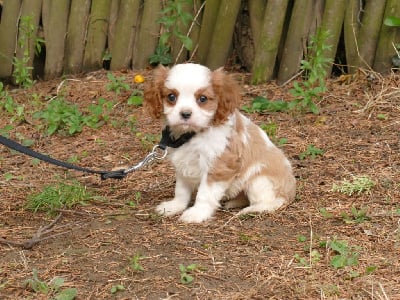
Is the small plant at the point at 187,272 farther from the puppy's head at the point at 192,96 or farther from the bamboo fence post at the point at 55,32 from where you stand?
the bamboo fence post at the point at 55,32

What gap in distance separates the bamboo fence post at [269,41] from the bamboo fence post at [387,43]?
97 centimetres

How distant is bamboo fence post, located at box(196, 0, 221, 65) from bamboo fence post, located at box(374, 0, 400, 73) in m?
1.65

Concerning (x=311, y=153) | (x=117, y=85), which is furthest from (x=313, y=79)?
(x=117, y=85)

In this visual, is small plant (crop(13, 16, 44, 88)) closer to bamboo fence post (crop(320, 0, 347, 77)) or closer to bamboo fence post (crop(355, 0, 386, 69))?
bamboo fence post (crop(320, 0, 347, 77))

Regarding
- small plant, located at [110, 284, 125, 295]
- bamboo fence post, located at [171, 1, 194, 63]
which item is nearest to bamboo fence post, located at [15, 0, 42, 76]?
bamboo fence post, located at [171, 1, 194, 63]

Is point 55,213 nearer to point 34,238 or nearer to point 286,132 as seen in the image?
point 34,238

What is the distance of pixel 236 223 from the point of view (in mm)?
4836

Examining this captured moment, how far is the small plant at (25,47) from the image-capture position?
24.9 feet

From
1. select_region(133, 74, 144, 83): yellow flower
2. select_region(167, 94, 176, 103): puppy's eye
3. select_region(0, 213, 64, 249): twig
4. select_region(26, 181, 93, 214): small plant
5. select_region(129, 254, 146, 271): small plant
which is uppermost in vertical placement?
select_region(167, 94, 176, 103): puppy's eye

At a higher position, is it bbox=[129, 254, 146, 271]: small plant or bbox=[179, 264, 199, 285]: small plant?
bbox=[179, 264, 199, 285]: small plant

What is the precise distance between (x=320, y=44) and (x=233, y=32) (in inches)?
44.6

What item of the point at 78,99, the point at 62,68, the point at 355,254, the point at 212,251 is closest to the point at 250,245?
the point at 212,251

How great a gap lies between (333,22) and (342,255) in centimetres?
351

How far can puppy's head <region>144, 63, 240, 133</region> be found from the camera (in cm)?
459
